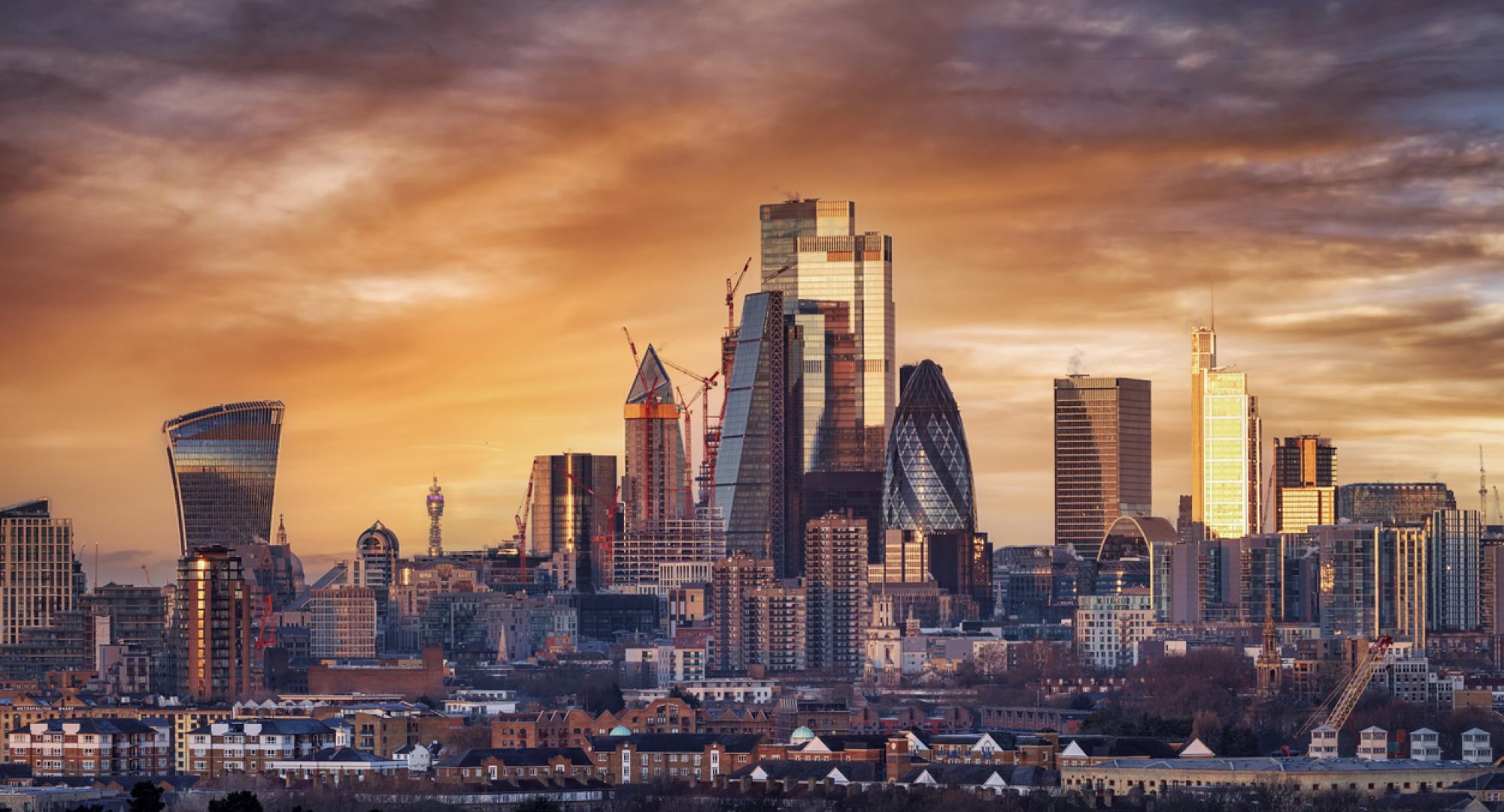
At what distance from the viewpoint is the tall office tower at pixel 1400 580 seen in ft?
627

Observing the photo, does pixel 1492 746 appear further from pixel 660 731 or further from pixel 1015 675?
pixel 1015 675

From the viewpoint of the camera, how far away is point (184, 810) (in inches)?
4016

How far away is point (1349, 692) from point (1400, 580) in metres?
59.6

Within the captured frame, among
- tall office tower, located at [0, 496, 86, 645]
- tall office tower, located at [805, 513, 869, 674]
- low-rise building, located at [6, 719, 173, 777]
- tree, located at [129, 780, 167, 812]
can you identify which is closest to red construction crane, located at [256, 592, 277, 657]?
tall office tower, located at [0, 496, 86, 645]

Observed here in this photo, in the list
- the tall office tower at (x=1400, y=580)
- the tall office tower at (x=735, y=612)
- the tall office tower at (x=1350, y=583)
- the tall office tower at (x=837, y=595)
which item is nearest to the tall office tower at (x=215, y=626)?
the tall office tower at (x=735, y=612)

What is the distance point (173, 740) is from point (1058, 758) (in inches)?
1365

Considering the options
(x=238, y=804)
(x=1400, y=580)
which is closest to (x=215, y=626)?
(x=238, y=804)

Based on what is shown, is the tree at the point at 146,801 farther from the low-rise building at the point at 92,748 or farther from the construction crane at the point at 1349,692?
the construction crane at the point at 1349,692

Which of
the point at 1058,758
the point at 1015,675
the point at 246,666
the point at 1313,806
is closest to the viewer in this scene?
the point at 1313,806

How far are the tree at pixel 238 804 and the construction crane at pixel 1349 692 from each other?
55288mm

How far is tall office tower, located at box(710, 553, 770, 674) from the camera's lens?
188 meters

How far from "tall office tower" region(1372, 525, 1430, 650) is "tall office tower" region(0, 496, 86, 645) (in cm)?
7671

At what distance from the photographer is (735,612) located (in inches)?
7515

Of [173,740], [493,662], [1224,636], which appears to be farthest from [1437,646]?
[173,740]
